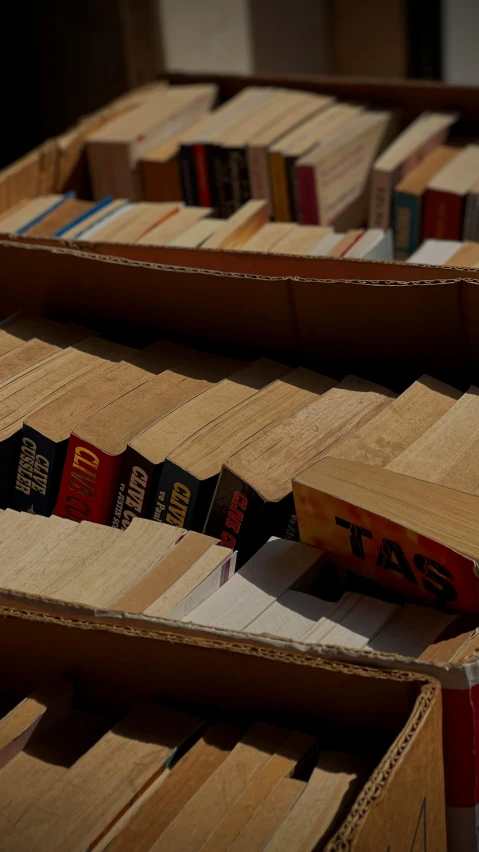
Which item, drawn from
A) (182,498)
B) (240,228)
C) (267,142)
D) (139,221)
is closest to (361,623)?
(182,498)

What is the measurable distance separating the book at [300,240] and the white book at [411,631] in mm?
883

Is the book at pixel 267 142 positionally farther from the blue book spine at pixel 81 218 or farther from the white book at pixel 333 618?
the white book at pixel 333 618

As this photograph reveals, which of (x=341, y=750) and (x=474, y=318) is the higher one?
(x=474, y=318)

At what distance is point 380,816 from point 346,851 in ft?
0.20

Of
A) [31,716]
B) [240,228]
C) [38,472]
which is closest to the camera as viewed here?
[31,716]

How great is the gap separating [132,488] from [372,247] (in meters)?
0.71

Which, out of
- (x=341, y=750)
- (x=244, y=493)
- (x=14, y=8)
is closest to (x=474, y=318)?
(x=244, y=493)

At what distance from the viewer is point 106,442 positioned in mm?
1377

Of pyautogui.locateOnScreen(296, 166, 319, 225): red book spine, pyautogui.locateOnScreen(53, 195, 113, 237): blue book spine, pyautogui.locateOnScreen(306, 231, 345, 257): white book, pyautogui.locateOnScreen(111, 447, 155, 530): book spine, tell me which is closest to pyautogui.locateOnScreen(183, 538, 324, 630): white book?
pyautogui.locateOnScreen(111, 447, 155, 530): book spine

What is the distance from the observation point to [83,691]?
107 cm

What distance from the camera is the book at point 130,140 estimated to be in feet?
8.57

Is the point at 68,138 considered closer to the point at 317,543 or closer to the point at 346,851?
the point at 317,543

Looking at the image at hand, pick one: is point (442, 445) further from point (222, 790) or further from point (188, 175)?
point (188, 175)

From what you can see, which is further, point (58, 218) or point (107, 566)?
point (58, 218)
